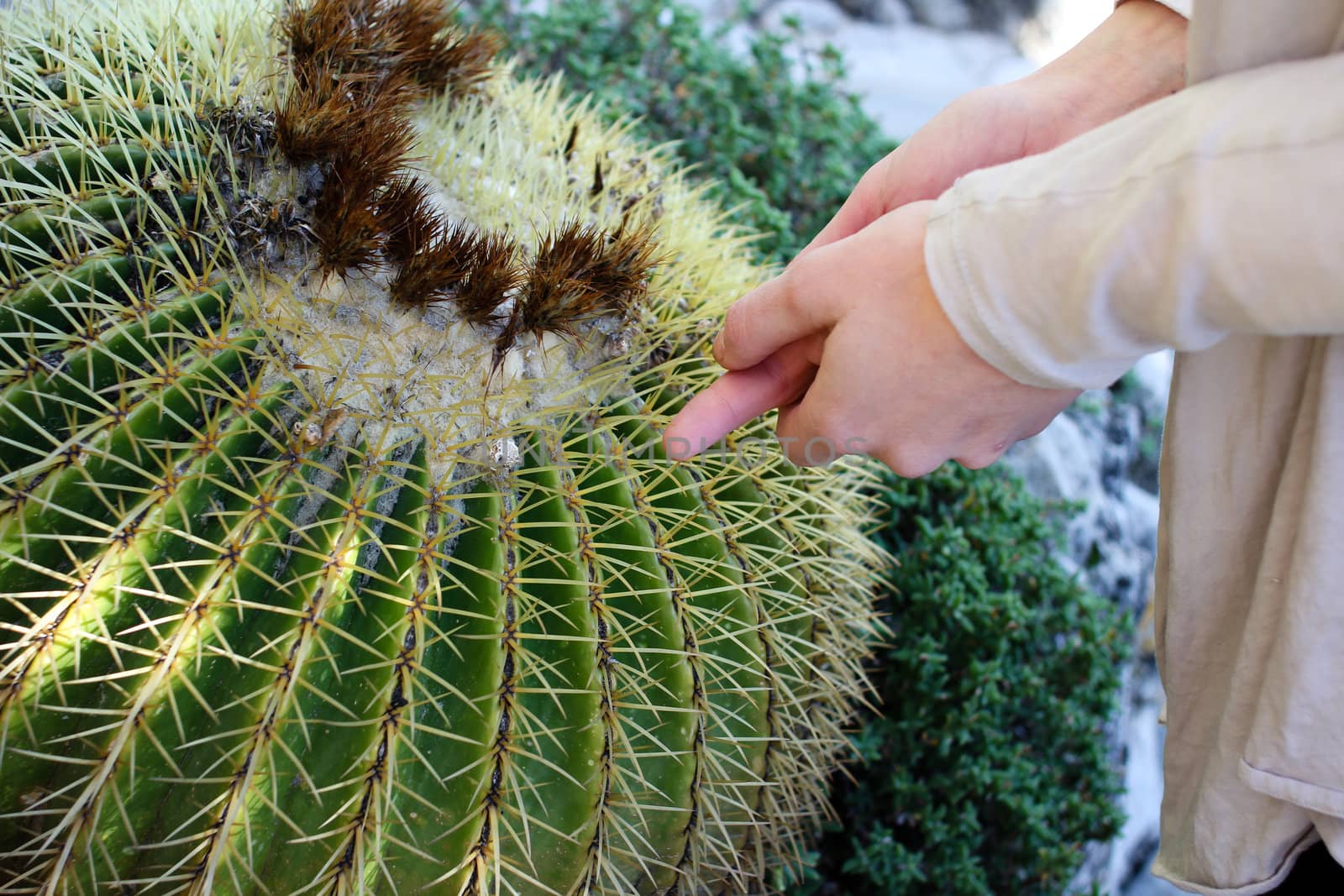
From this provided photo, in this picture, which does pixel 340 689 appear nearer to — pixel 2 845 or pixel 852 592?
pixel 2 845

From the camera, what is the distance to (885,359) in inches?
37.2

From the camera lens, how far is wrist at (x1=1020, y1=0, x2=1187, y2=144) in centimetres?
116

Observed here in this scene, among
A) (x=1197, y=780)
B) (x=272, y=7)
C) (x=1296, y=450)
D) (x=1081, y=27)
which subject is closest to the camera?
(x=1296, y=450)

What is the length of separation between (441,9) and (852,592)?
1.19 meters

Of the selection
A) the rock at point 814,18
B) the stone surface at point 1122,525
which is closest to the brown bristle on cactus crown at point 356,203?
the stone surface at point 1122,525

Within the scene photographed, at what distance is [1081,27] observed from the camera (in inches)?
230

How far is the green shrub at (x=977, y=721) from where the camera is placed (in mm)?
1988

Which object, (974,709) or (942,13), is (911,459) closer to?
(974,709)

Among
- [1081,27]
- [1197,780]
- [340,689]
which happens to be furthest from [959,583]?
[1081,27]

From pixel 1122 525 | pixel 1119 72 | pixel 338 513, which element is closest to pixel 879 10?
pixel 1122 525

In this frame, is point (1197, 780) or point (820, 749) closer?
point (1197, 780)

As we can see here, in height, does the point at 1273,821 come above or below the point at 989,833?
above

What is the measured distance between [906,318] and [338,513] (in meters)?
0.64

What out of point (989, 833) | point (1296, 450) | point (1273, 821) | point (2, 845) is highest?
point (1296, 450)
